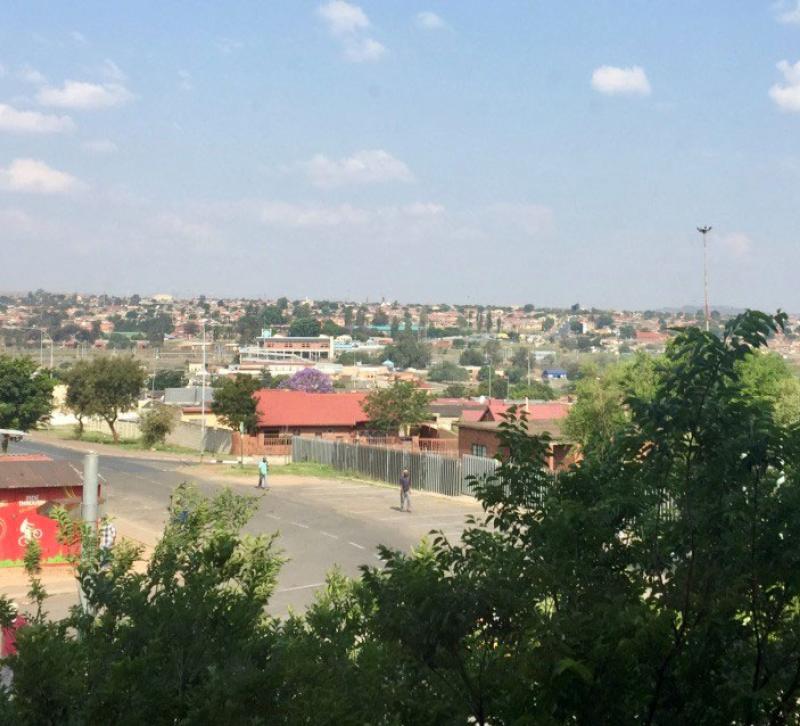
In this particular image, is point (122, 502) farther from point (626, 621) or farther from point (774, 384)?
point (626, 621)

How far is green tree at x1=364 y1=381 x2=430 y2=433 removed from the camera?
176 feet

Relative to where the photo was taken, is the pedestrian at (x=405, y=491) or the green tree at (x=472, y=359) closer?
the pedestrian at (x=405, y=491)

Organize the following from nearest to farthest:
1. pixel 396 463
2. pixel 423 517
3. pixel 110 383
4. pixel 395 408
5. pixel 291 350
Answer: pixel 423 517, pixel 396 463, pixel 395 408, pixel 110 383, pixel 291 350

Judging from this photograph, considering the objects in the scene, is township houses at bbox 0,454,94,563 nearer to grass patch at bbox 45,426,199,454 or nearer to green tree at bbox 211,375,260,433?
green tree at bbox 211,375,260,433

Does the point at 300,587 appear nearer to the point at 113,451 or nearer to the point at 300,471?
the point at 300,471

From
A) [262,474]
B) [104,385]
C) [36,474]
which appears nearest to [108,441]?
[104,385]

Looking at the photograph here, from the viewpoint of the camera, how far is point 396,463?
3828 centimetres

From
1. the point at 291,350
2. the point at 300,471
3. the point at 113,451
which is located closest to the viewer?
the point at 300,471

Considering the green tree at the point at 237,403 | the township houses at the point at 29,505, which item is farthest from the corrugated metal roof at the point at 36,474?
the green tree at the point at 237,403

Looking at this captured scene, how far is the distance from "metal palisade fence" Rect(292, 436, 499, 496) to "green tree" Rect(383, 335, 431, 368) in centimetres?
13173

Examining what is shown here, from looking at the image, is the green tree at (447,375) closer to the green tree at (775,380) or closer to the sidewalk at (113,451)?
the sidewalk at (113,451)

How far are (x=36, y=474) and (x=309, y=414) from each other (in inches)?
1228

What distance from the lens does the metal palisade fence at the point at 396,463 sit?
3506cm

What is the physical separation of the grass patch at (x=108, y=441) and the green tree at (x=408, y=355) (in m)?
109
